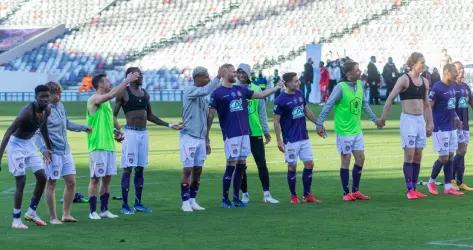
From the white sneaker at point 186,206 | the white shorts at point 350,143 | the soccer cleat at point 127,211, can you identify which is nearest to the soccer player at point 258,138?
the white shorts at point 350,143

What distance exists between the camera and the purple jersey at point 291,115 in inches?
722

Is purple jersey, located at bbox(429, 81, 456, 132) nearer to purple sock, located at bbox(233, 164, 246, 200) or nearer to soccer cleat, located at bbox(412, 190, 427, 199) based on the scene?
soccer cleat, located at bbox(412, 190, 427, 199)

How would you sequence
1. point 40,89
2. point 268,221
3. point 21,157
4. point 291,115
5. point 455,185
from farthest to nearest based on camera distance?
1. point 455,185
2. point 291,115
3. point 268,221
4. point 21,157
5. point 40,89

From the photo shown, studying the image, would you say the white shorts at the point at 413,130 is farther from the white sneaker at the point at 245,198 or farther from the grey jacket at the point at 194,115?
the grey jacket at the point at 194,115

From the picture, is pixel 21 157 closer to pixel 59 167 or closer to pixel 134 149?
pixel 59 167

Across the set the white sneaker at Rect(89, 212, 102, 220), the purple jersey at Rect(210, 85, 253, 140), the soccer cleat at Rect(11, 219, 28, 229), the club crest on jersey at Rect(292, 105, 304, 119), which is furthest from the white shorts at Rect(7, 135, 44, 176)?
the club crest on jersey at Rect(292, 105, 304, 119)

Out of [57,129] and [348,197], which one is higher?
[57,129]

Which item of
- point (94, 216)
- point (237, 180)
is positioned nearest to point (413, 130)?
point (237, 180)

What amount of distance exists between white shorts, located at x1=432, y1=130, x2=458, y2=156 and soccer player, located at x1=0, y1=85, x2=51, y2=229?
640cm

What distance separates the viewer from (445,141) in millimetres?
19281

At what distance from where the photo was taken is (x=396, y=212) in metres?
16.7

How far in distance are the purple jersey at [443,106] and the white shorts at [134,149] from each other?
15.6 ft

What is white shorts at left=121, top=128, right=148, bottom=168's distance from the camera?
1709 cm

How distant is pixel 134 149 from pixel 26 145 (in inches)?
71.5
